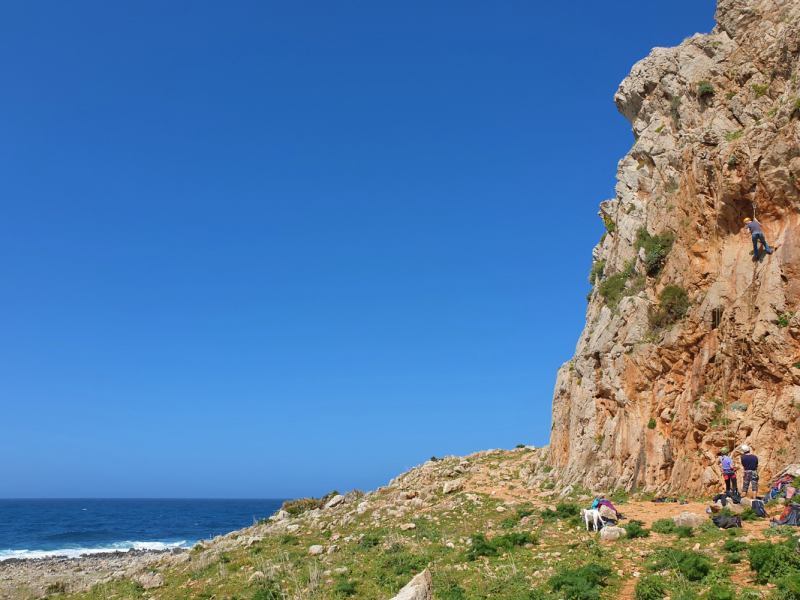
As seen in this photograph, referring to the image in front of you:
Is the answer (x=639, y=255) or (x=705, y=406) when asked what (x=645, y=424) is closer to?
(x=705, y=406)

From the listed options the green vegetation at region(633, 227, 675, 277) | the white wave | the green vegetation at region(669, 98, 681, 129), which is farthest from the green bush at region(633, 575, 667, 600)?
the white wave

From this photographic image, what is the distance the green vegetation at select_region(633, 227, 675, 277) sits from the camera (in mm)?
24766

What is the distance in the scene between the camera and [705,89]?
2456 centimetres

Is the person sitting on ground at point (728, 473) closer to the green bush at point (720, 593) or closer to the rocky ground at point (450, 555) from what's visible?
the rocky ground at point (450, 555)

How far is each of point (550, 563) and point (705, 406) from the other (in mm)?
10609

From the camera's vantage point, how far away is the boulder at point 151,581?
20328mm

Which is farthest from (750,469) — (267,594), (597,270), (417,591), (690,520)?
(597,270)

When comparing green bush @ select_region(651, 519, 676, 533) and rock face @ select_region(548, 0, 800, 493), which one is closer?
green bush @ select_region(651, 519, 676, 533)

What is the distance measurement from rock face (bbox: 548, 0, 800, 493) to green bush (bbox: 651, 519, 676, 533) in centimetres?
485

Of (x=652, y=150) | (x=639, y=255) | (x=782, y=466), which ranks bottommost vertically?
(x=782, y=466)

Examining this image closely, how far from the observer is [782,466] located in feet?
57.6

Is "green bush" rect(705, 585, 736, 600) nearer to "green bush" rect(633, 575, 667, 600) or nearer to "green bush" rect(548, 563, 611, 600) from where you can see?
"green bush" rect(633, 575, 667, 600)

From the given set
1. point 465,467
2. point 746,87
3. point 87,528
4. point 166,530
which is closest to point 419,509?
point 465,467

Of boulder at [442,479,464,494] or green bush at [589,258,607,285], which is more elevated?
green bush at [589,258,607,285]
